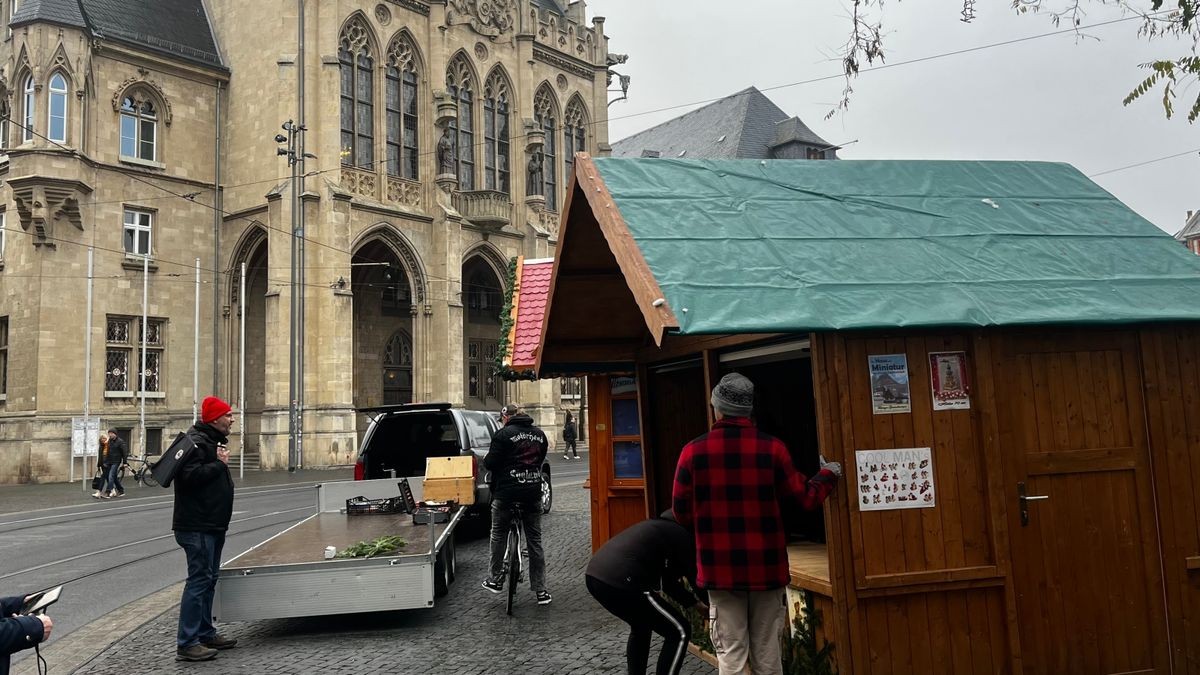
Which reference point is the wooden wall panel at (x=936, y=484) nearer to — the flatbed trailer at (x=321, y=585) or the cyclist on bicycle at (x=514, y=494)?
the flatbed trailer at (x=321, y=585)

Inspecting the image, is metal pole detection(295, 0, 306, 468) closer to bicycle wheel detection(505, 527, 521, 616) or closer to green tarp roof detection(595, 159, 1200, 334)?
bicycle wheel detection(505, 527, 521, 616)

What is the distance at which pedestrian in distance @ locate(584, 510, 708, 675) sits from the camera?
4.46 meters

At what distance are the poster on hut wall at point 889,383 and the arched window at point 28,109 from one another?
30113 millimetres

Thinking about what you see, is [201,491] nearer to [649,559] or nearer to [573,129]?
[649,559]

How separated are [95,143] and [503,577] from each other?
89.2 feet

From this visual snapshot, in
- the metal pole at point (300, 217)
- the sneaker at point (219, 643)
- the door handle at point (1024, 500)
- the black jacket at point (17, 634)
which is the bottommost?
the sneaker at point (219, 643)

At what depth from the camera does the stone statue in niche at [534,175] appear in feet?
129

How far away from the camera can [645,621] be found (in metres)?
4.64

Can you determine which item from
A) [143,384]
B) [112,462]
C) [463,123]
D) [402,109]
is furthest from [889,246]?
[463,123]

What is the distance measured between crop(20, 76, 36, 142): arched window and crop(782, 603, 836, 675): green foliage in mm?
30019

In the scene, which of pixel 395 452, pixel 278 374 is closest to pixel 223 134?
pixel 278 374

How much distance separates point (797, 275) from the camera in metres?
5.31

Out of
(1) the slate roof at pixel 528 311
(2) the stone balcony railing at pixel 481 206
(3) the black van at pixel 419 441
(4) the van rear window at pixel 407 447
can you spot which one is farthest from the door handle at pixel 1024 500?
(2) the stone balcony railing at pixel 481 206

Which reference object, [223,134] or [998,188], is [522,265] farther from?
[223,134]
